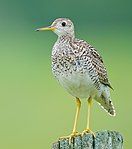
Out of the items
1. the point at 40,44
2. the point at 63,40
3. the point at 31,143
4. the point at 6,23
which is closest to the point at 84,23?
the point at 6,23

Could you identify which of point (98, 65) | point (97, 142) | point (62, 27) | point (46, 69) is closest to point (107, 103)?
point (98, 65)

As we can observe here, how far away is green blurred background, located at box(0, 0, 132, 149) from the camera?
25.8 metres

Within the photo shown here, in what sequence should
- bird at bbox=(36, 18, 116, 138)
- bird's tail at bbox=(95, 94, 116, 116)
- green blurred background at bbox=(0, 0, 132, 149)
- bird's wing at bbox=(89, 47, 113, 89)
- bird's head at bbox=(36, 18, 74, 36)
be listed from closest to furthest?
bird at bbox=(36, 18, 116, 138) → bird's wing at bbox=(89, 47, 113, 89) → bird's head at bbox=(36, 18, 74, 36) → bird's tail at bbox=(95, 94, 116, 116) → green blurred background at bbox=(0, 0, 132, 149)

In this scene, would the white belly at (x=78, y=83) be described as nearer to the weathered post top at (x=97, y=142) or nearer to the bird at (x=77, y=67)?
the bird at (x=77, y=67)

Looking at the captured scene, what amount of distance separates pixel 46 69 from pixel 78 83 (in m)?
23.4

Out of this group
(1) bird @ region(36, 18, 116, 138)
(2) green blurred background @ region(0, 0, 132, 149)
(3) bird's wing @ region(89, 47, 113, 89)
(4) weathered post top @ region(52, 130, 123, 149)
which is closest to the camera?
(4) weathered post top @ region(52, 130, 123, 149)

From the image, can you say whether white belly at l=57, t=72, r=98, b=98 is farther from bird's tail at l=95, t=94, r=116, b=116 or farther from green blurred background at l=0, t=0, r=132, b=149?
green blurred background at l=0, t=0, r=132, b=149

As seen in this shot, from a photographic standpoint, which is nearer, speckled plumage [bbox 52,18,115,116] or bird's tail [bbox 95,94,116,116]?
speckled plumage [bbox 52,18,115,116]

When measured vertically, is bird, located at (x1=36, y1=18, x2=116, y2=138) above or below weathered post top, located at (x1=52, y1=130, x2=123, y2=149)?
above

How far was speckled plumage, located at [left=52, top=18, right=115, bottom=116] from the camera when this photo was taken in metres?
14.0

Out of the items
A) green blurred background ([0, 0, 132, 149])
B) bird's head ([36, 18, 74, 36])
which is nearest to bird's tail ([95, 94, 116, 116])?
bird's head ([36, 18, 74, 36])

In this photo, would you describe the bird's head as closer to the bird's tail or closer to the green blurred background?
the bird's tail

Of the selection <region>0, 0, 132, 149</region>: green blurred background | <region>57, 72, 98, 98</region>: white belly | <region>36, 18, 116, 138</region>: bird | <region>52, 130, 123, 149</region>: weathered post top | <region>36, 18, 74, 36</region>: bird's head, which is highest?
<region>0, 0, 132, 149</region>: green blurred background

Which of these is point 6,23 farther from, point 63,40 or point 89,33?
point 63,40
